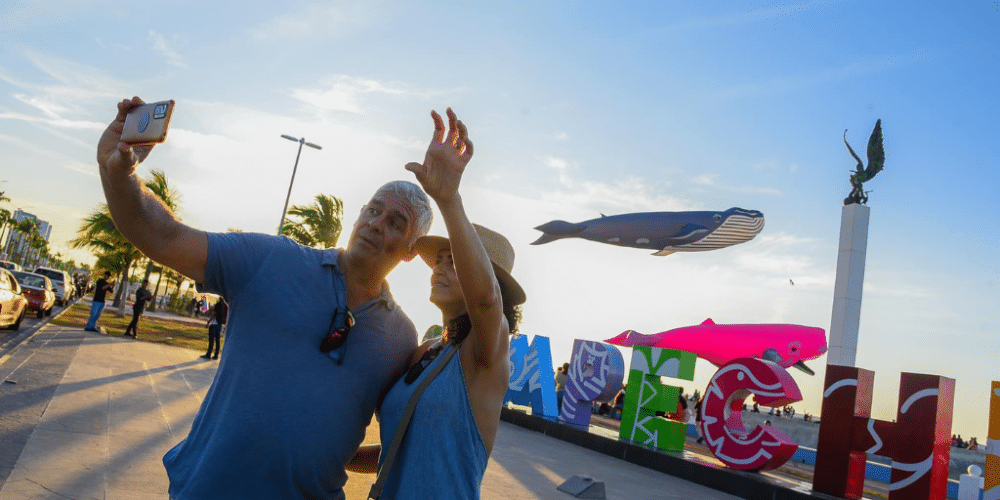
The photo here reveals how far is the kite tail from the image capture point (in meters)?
24.4

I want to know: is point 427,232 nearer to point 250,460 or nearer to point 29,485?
point 250,460

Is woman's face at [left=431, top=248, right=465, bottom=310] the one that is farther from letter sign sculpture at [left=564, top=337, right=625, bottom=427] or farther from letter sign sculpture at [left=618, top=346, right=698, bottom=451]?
letter sign sculpture at [left=564, top=337, right=625, bottom=427]

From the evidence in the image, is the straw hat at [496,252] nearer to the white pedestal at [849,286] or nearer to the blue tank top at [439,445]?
the blue tank top at [439,445]

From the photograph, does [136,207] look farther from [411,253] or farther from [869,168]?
[869,168]

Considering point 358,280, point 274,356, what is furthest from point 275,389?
point 358,280

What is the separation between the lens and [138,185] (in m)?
1.86

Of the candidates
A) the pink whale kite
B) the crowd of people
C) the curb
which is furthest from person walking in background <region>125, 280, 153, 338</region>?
the crowd of people

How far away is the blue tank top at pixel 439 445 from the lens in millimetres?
2066

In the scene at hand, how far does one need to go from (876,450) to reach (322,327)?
9.71 meters

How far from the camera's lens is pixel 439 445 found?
2096 mm

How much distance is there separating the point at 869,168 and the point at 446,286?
2859 cm

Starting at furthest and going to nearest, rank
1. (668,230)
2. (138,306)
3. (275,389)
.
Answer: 1. (668,230)
2. (138,306)
3. (275,389)

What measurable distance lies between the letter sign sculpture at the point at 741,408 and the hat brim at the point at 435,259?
9058 mm

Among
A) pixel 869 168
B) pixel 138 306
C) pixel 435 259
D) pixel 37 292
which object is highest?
pixel 869 168
